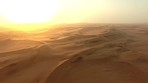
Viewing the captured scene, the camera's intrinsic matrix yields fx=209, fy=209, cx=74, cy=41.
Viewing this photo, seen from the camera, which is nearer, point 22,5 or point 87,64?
point 87,64

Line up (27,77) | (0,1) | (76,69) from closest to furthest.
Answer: (27,77), (76,69), (0,1)

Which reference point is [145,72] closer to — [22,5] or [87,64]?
[87,64]

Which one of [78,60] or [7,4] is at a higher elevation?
[7,4]

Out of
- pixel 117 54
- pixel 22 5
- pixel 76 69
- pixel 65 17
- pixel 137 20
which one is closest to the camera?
pixel 76 69

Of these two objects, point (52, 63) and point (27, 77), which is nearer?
point (27, 77)

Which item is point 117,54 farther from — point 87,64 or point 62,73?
point 62,73

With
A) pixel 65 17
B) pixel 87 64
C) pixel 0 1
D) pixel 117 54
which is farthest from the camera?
pixel 65 17

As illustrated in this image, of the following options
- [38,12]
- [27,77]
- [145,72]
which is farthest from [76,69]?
[38,12]

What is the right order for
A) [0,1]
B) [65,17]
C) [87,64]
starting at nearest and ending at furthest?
[87,64]
[0,1]
[65,17]

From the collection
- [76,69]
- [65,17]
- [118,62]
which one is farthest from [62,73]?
[65,17]
